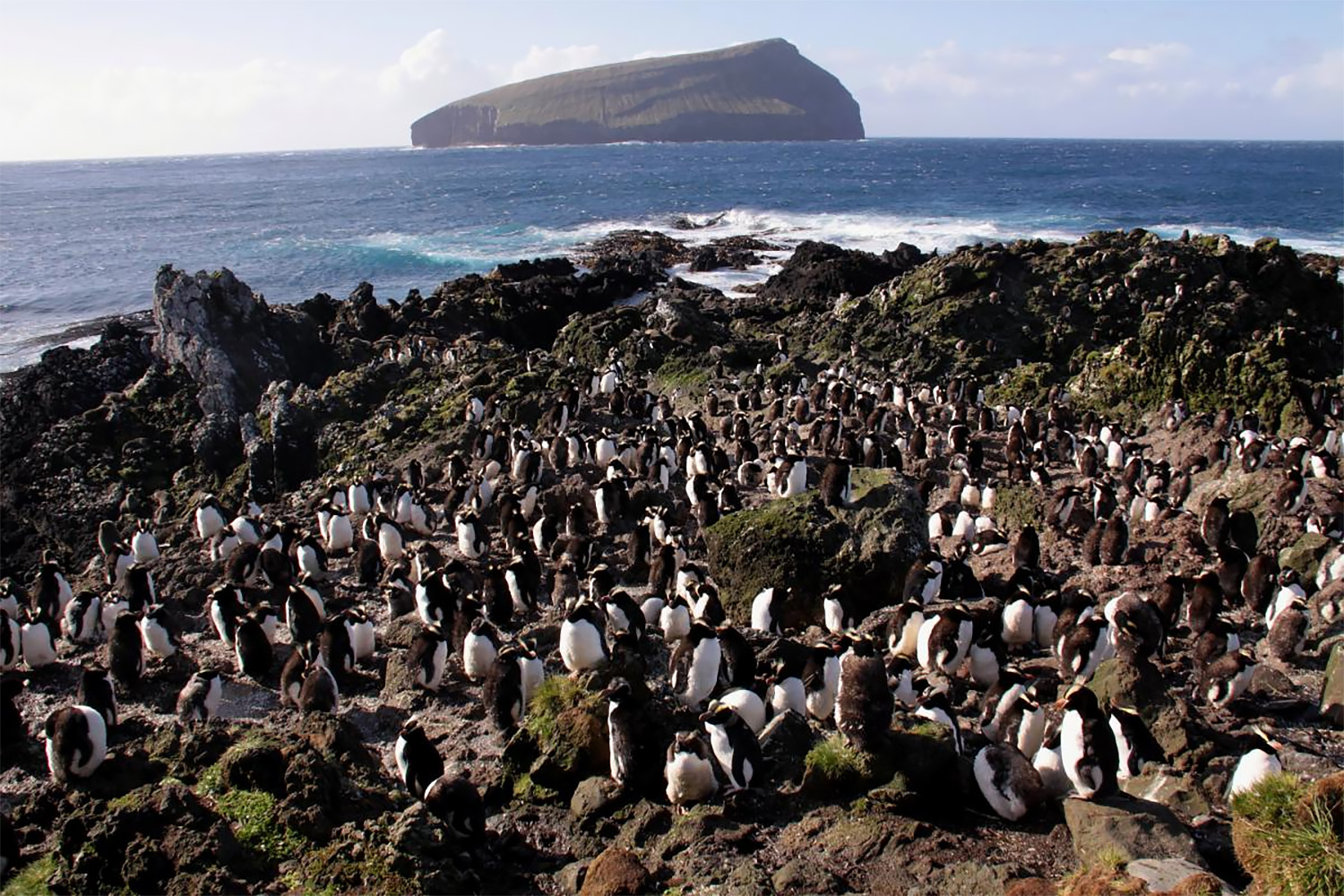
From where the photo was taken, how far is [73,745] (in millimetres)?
9570

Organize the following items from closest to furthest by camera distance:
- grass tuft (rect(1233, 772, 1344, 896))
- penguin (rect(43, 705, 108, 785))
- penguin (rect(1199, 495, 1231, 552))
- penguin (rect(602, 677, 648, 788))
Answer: grass tuft (rect(1233, 772, 1344, 896)) → penguin (rect(602, 677, 648, 788)) → penguin (rect(43, 705, 108, 785)) → penguin (rect(1199, 495, 1231, 552))

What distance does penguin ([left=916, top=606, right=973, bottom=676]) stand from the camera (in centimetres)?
1079

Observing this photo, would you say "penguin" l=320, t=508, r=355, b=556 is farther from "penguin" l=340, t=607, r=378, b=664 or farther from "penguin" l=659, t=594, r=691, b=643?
"penguin" l=659, t=594, r=691, b=643

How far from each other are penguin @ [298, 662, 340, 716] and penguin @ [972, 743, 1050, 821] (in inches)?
288

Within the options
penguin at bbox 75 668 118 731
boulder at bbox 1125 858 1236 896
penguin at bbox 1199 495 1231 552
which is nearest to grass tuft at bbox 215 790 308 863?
penguin at bbox 75 668 118 731

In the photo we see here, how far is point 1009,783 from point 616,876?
10.3ft

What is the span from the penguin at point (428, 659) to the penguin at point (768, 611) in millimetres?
4023

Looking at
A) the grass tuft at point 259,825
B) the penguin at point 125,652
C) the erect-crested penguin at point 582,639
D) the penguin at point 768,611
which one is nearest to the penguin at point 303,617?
the penguin at point 125,652

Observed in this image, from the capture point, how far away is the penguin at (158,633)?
12953 millimetres

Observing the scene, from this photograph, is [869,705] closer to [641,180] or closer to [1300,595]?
[1300,595]

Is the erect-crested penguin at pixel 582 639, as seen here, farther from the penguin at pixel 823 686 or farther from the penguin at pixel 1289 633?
the penguin at pixel 1289 633

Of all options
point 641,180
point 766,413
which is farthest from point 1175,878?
point 641,180

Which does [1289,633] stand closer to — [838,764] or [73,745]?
[838,764]

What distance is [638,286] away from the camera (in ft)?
141
